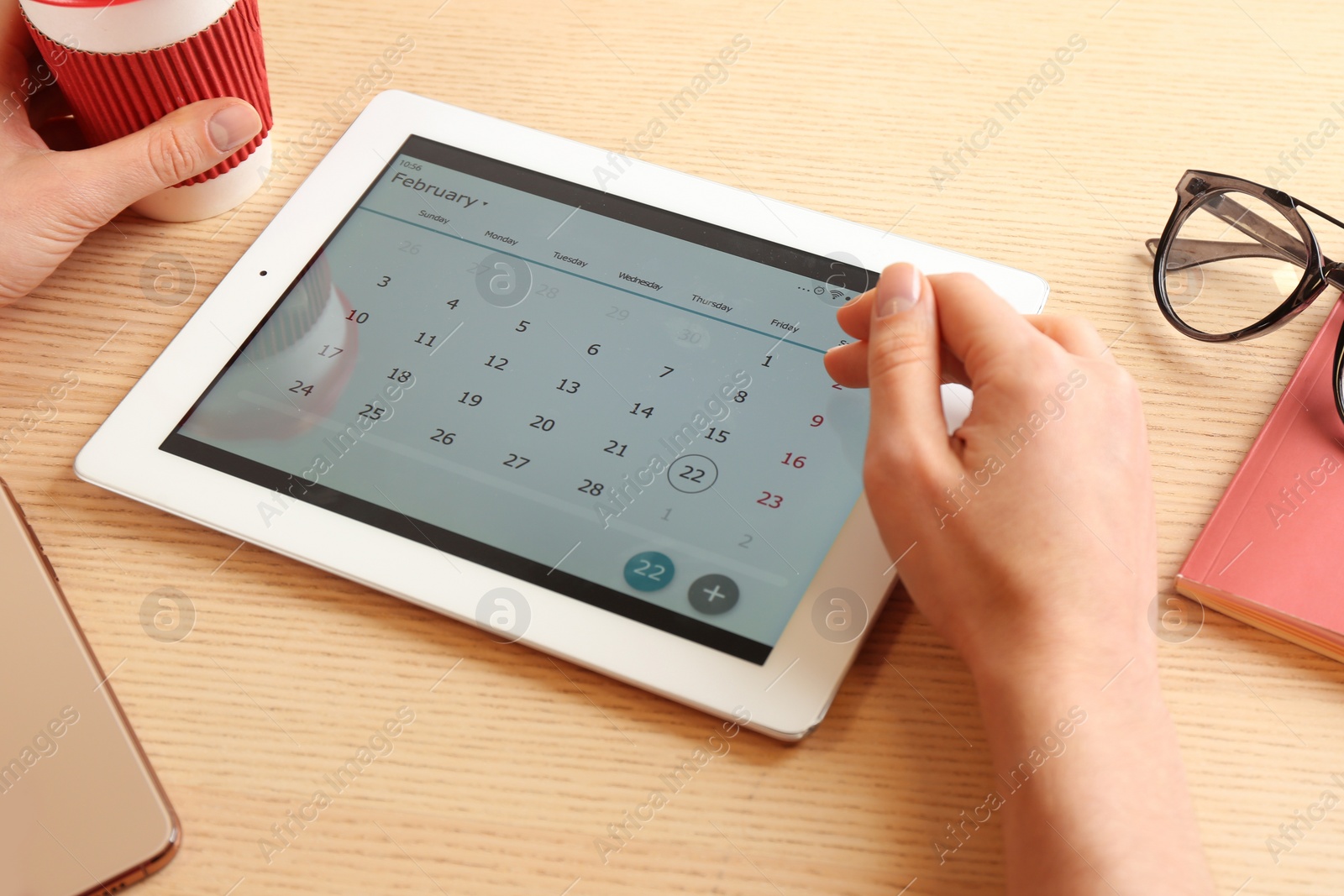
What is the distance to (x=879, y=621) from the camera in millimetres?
474

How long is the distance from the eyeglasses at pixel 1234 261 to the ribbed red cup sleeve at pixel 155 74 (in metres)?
0.55

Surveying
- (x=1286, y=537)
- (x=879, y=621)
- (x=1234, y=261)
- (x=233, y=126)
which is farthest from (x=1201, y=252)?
(x=233, y=126)

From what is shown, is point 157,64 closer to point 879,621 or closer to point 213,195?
point 213,195

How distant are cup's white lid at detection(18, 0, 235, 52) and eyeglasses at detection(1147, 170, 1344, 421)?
0.56 metres

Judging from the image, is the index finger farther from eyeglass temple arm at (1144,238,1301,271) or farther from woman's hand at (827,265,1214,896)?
eyeglass temple arm at (1144,238,1301,271)

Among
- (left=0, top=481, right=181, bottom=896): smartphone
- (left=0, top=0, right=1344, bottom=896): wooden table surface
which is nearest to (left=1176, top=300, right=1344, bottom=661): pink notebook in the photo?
(left=0, top=0, right=1344, bottom=896): wooden table surface

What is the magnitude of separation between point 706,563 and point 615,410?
0.32 feet

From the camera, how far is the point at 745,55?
659 mm

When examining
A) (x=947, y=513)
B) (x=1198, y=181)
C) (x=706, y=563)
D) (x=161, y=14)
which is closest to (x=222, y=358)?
(x=161, y=14)

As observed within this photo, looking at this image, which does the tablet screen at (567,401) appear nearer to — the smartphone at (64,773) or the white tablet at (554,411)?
the white tablet at (554,411)

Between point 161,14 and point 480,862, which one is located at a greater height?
point 161,14

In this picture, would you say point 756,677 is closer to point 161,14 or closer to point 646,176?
point 646,176

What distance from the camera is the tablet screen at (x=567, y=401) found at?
1.53 ft

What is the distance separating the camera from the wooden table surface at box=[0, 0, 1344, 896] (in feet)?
1.40
